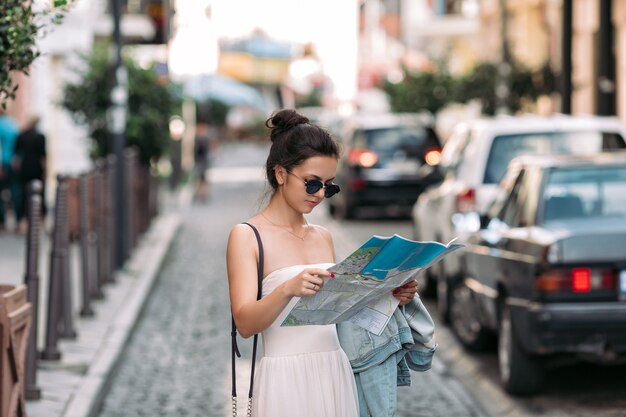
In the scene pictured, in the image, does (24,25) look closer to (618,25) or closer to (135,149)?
(135,149)

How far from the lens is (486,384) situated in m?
9.98

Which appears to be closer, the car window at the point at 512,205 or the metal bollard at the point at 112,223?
the car window at the point at 512,205

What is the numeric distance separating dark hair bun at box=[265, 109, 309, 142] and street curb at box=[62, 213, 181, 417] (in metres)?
3.92

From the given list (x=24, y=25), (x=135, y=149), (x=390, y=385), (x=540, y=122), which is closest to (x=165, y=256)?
(x=135, y=149)

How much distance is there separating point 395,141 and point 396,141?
17mm

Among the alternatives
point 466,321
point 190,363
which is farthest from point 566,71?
point 190,363

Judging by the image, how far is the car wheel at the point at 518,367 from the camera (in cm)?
904

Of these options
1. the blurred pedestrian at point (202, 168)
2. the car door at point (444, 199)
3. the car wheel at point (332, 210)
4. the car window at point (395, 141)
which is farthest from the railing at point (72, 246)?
the blurred pedestrian at point (202, 168)

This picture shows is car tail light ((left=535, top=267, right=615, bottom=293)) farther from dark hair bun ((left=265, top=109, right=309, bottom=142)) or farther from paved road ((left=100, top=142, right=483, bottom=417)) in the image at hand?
dark hair bun ((left=265, top=109, right=309, bottom=142))

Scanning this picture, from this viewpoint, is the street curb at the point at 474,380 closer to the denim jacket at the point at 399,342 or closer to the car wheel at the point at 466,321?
the car wheel at the point at 466,321

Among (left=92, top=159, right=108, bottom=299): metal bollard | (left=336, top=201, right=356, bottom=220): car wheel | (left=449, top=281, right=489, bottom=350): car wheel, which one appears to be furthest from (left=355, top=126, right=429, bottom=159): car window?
(left=449, top=281, right=489, bottom=350): car wheel

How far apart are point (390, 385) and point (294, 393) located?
368mm

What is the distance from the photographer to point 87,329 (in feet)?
39.1

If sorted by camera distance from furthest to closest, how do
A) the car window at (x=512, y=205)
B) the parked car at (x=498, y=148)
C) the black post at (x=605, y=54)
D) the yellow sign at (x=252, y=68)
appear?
the yellow sign at (x=252, y=68)
the black post at (x=605, y=54)
the parked car at (x=498, y=148)
the car window at (x=512, y=205)
